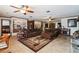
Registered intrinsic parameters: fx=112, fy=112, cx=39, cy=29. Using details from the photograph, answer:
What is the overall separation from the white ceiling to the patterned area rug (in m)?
0.46

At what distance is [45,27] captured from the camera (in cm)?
236

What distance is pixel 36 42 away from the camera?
91.0 inches

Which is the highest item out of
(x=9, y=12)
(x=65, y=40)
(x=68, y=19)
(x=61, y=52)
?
(x=9, y=12)

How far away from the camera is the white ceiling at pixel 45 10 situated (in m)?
2.21

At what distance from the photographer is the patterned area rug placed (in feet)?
7.48

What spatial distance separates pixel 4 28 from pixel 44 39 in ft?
2.78

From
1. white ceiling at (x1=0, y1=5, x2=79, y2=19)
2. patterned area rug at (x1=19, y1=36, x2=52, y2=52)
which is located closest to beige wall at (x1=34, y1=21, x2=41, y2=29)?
white ceiling at (x1=0, y1=5, x2=79, y2=19)

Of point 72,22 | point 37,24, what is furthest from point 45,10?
point 72,22

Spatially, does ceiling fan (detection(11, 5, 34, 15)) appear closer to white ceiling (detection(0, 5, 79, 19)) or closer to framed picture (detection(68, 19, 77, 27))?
white ceiling (detection(0, 5, 79, 19))

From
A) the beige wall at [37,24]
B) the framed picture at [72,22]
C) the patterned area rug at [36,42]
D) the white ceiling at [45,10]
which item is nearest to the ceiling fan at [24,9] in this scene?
the white ceiling at [45,10]
